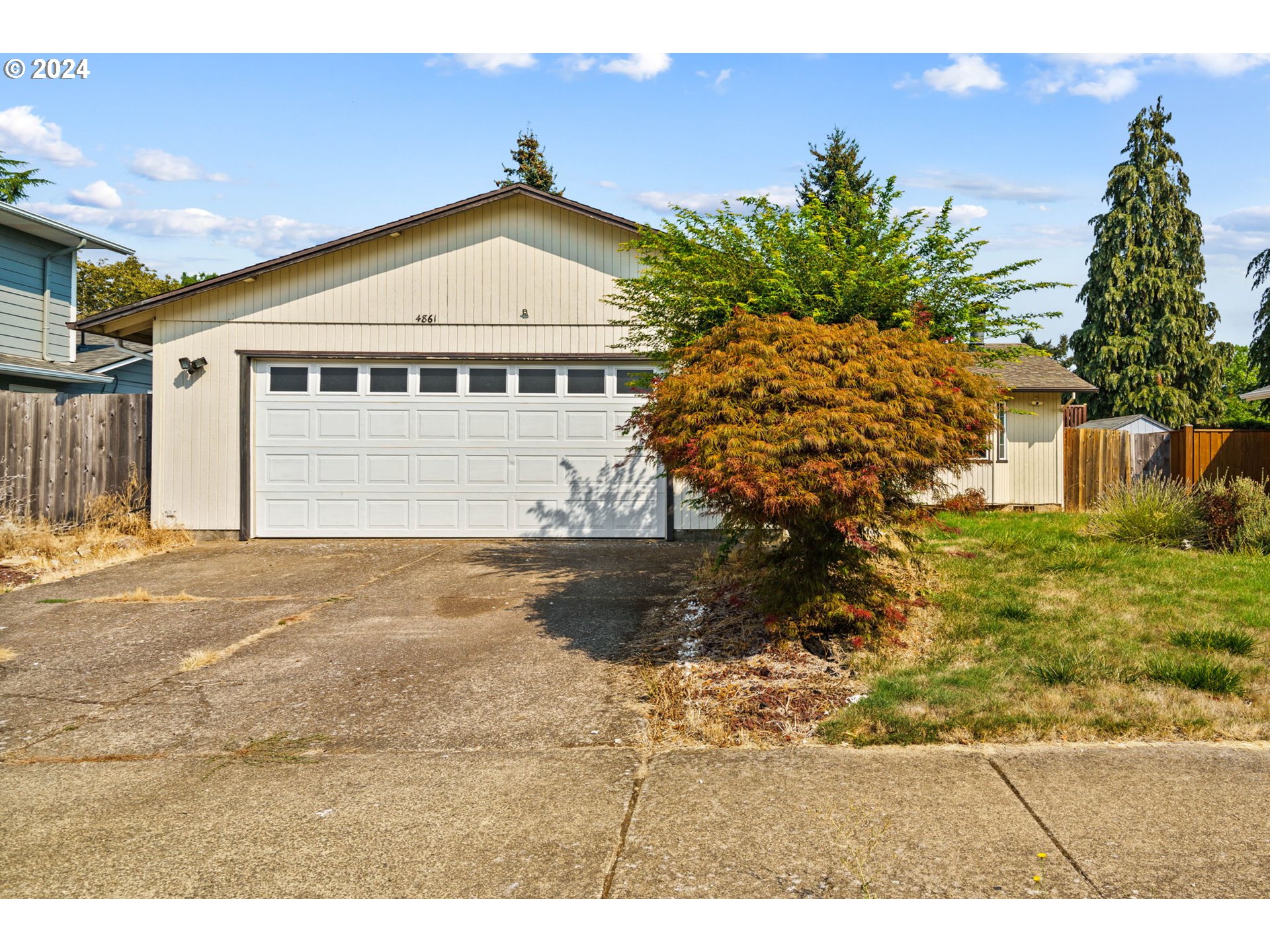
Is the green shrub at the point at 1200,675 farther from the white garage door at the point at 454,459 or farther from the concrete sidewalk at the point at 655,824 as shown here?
the white garage door at the point at 454,459

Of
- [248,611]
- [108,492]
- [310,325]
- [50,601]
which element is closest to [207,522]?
[108,492]

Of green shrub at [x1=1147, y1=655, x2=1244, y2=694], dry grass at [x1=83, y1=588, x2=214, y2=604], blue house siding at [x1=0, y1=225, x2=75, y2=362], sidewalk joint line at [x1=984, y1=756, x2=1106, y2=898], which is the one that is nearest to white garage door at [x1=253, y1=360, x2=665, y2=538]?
dry grass at [x1=83, y1=588, x2=214, y2=604]

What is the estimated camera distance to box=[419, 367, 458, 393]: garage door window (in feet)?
38.1

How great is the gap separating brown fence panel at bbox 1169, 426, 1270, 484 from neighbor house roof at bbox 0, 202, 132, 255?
1903 cm

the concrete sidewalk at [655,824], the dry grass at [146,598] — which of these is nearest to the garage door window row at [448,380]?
the dry grass at [146,598]

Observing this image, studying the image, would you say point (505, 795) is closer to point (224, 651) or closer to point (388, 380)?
point (224, 651)

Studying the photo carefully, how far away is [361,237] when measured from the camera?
1123 centimetres

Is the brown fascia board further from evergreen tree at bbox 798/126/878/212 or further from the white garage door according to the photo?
evergreen tree at bbox 798/126/878/212

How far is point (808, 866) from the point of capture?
2.92m

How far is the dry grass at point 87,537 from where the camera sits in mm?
9352

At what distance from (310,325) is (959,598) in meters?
9.26

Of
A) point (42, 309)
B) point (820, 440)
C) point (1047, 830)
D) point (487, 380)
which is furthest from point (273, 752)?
point (42, 309)

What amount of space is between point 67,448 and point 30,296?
6.69 m

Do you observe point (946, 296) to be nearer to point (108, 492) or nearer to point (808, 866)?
point (808, 866)
